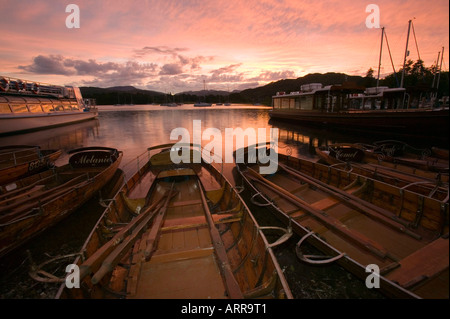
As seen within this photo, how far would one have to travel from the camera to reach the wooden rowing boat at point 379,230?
11.8 ft

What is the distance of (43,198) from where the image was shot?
8273 mm

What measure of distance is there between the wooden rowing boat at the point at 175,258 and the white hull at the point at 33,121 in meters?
37.8

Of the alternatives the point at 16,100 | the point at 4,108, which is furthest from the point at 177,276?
the point at 16,100

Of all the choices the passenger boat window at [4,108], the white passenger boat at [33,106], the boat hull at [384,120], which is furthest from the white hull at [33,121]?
the boat hull at [384,120]

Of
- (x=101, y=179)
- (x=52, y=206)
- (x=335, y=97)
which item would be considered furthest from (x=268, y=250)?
(x=335, y=97)

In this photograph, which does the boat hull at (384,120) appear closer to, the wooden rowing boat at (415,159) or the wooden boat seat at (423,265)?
the wooden rowing boat at (415,159)

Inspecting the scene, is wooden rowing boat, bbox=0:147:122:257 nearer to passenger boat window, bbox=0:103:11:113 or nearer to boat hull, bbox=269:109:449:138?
boat hull, bbox=269:109:449:138

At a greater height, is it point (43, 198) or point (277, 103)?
point (277, 103)

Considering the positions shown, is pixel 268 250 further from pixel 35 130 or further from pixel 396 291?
pixel 35 130

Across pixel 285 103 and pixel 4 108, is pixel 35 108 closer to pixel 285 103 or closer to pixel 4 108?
pixel 4 108

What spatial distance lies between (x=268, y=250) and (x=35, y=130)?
49.8m

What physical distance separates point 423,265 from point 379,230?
3.08 m

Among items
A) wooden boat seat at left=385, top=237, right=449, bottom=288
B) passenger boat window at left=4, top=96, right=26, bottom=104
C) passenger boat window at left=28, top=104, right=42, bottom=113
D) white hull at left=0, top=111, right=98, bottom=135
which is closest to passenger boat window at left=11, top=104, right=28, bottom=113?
passenger boat window at left=4, top=96, right=26, bottom=104
